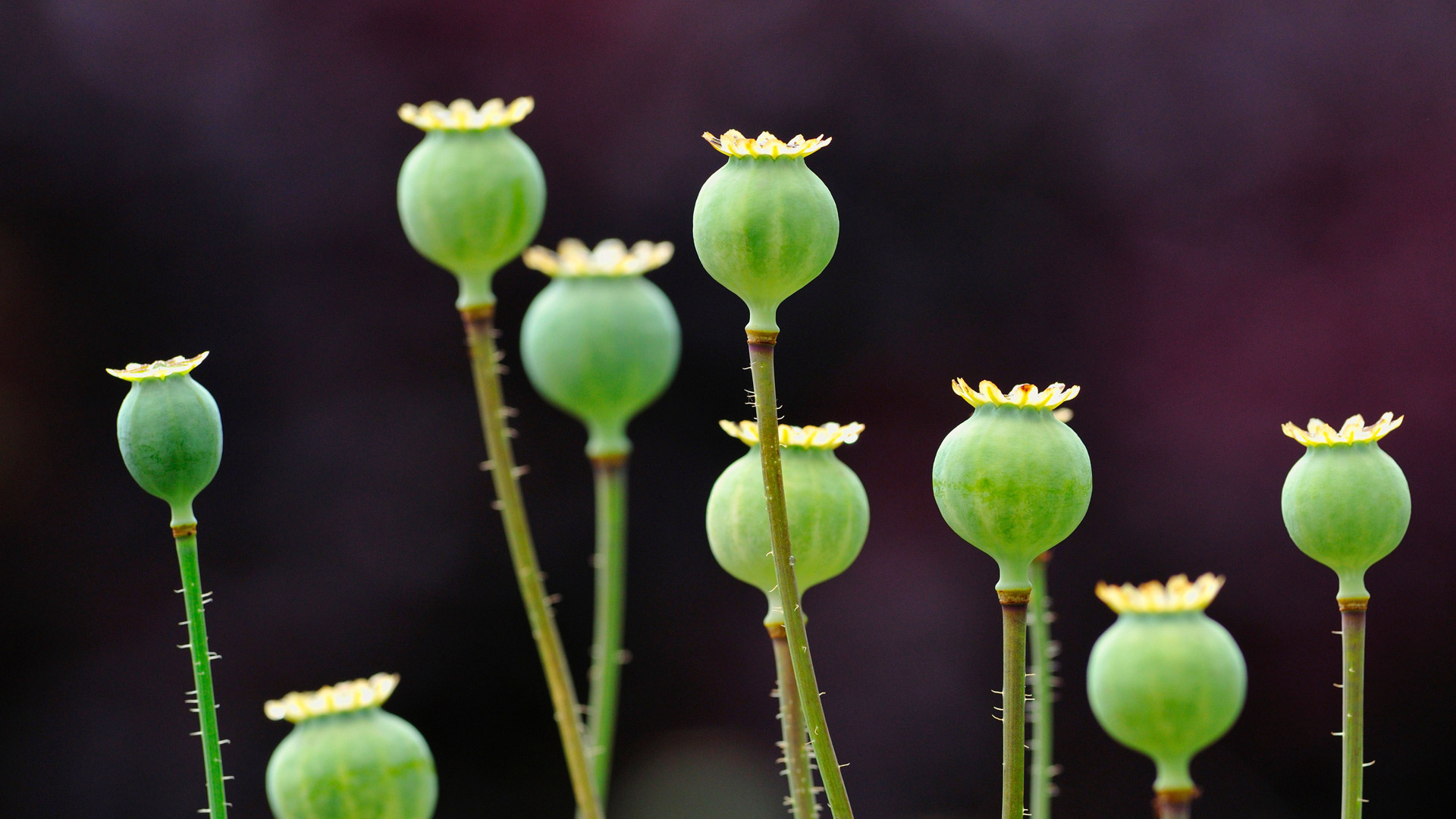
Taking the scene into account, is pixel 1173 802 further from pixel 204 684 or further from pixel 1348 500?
pixel 204 684

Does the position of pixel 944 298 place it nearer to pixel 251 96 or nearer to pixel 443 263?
pixel 251 96

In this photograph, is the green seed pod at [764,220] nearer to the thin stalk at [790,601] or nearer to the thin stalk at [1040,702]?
the thin stalk at [790,601]

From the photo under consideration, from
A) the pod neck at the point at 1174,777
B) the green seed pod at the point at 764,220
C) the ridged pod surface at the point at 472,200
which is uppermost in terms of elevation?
the ridged pod surface at the point at 472,200

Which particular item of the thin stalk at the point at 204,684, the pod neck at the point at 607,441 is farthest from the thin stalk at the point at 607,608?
the thin stalk at the point at 204,684

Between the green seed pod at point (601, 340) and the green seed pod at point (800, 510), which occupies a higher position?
the green seed pod at point (601, 340)

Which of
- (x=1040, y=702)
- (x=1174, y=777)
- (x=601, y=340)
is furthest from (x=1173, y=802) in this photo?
(x=601, y=340)

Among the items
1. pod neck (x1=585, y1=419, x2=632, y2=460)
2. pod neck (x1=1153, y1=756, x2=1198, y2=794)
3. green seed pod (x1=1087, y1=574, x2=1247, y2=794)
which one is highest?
pod neck (x1=585, y1=419, x2=632, y2=460)

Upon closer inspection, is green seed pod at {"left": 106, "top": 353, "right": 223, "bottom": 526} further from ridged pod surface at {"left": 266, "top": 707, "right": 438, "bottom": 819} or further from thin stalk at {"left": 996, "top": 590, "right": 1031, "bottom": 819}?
thin stalk at {"left": 996, "top": 590, "right": 1031, "bottom": 819}

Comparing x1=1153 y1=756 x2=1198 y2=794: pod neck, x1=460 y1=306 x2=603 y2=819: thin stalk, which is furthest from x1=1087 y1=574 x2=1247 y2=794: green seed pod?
x1=460 y1=306 x2=603 y2=819: thin stalk
